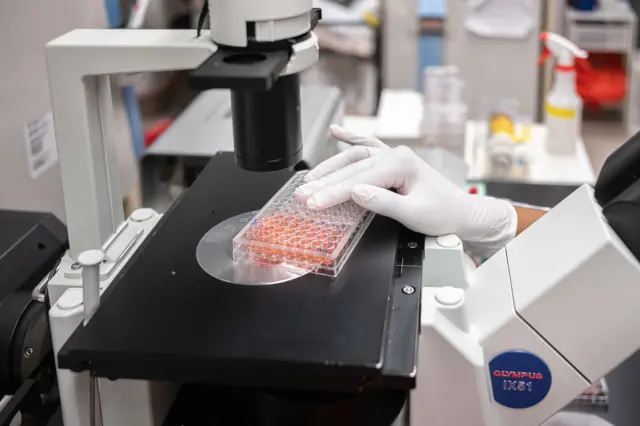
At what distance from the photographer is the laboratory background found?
878mm

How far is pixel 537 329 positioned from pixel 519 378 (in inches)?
2.5

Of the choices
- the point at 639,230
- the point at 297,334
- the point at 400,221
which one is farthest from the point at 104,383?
the point at 639,230

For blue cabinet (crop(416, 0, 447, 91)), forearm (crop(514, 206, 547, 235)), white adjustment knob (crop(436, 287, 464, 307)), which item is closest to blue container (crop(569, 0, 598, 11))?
blue cabinet (crop(416, 0, 447, 91))

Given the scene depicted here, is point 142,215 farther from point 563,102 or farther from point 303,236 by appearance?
point 563,102

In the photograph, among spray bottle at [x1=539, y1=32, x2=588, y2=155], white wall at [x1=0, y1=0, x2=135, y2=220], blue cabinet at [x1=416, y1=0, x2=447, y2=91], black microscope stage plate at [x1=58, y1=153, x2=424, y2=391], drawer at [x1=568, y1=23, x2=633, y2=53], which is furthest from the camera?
drawer at [x1=568, y1=23, x2=633, y2=53]

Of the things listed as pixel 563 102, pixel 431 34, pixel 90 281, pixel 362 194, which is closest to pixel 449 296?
pixel 362 194

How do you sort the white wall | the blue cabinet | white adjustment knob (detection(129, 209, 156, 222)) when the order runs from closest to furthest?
white adjustment knob (detection(129, 209, 156, 222))
the white wall
the blue cabinet

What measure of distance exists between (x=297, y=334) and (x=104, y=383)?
25 centimetres

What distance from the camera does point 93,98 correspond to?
0.93m

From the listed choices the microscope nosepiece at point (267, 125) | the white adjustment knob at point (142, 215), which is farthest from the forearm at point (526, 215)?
the white adjustment knob at point (142, 215)

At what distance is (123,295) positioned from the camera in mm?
846

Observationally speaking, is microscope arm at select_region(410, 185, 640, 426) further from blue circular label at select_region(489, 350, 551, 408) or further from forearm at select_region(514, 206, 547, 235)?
forearm at select_region(514, 206, 547, 235)

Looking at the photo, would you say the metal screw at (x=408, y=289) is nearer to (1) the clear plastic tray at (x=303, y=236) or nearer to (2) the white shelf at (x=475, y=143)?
(1) the clear plastic tray at (x=303, y=236)

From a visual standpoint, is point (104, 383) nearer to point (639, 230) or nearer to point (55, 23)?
point (639, 230)
